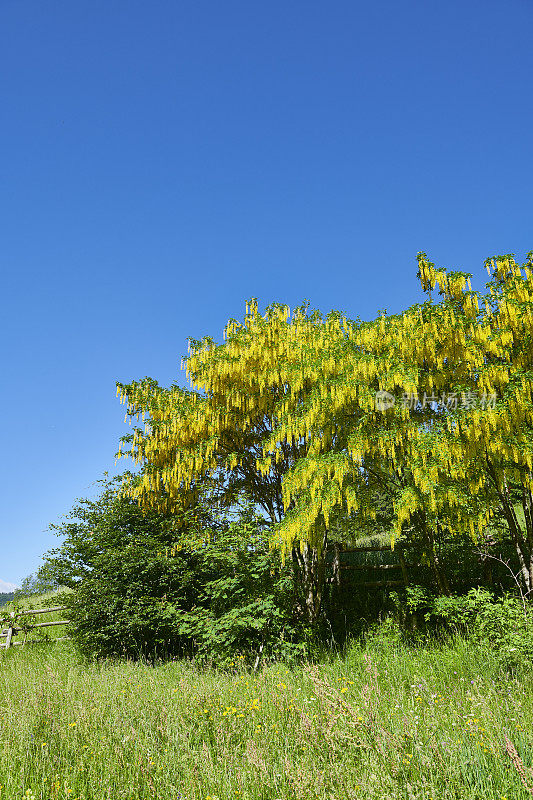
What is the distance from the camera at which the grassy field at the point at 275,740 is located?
3223mm

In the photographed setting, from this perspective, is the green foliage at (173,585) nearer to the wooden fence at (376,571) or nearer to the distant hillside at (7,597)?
the wooden fence at (376,571)

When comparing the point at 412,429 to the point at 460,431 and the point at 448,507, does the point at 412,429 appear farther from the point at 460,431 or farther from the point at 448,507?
the point at 448,507

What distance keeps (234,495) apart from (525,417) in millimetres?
6271

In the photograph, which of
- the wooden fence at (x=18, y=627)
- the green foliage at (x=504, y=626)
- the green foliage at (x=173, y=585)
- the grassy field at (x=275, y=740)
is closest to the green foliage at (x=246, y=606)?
the green foliage at (x=173, y=585)

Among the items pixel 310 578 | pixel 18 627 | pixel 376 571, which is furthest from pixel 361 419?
pixel 18 627

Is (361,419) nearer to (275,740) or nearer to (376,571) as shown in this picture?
(275,740)

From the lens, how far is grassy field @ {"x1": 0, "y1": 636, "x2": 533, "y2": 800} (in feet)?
10.6

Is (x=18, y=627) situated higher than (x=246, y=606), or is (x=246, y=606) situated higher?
(x=246, y=606)

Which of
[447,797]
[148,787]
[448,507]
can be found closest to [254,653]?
[448,507]

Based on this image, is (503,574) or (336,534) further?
(336,534)

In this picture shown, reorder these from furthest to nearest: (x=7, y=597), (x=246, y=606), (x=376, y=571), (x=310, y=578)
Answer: (x=7, y=597), (x=376, y=571), (x=310, y=578), (x=246, y=606)

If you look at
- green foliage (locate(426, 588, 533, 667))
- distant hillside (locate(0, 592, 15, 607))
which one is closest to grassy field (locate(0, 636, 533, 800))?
green foliage (locate(426, 588, 533, 667))

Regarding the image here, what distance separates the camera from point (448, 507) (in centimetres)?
823

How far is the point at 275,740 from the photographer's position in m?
4.12
